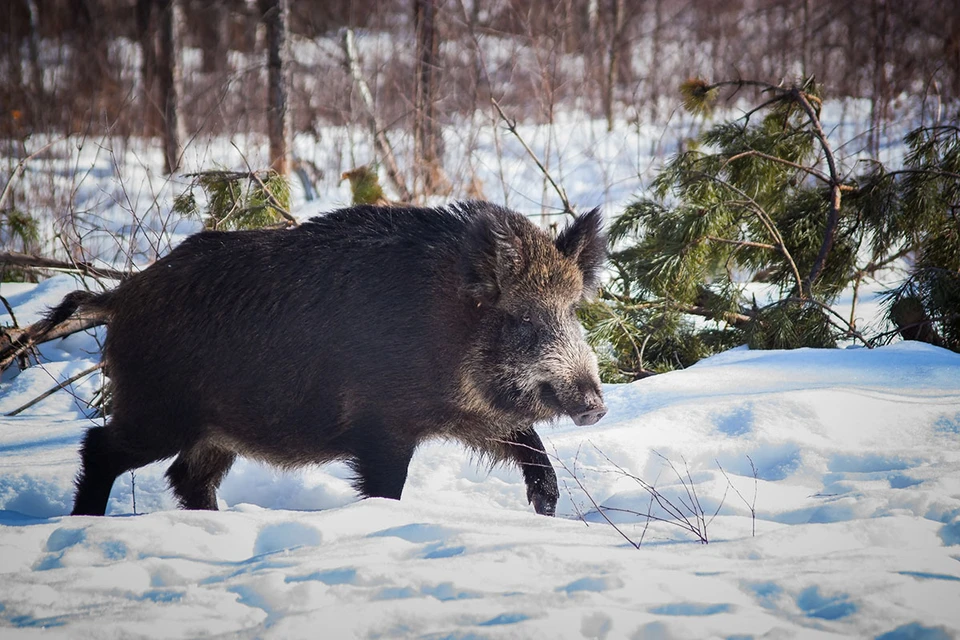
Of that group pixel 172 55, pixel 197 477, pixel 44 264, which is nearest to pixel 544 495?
pixel 197 477

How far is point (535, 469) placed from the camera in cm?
348

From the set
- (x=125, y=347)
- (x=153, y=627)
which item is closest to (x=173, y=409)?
(x=125, y=347)

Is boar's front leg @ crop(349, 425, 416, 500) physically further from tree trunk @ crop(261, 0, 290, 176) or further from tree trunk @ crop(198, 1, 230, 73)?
tree trunk @ crop(198, 1, 230, 73)

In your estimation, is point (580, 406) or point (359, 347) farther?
point (359, 347)

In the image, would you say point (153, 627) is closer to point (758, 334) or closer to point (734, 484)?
point (734, 484)

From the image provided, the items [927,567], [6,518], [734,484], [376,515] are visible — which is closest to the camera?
[927,567]

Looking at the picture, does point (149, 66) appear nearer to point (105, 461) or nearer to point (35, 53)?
point (35, 53)

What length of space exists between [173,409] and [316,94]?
14.4 m

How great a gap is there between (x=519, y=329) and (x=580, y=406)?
41 cm

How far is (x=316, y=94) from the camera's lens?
16.8 m

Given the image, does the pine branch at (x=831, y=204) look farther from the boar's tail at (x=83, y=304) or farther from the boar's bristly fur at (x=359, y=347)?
the boar's tail at (x=83, y=304)

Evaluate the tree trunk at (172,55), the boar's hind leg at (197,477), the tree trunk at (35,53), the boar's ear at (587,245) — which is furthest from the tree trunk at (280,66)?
the boar's ear at (587,245)

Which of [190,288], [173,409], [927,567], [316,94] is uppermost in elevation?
[316,94]

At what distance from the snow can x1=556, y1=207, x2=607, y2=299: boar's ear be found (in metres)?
0.73
